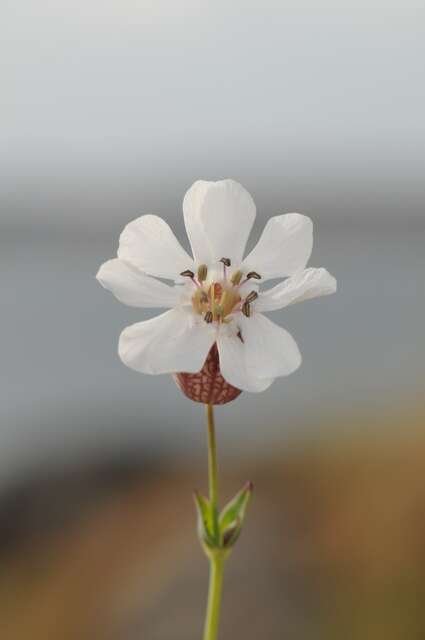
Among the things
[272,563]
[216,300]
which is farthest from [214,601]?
[272,563]

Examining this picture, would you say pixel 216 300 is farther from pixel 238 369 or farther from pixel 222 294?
pixel 238 369

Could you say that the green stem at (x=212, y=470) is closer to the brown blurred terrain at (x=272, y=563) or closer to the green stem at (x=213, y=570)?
the green stem at (x=213, y=570)

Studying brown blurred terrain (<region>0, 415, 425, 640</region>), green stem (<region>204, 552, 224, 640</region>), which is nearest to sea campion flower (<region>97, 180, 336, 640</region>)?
green stem (<region>204, 552, 224, 640</region>)

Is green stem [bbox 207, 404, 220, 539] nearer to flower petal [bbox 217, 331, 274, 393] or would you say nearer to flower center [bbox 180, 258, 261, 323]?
flower petal [bbox 217, 331, 274, 393]

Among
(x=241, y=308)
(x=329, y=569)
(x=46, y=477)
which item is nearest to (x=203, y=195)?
(x=241, y=308)

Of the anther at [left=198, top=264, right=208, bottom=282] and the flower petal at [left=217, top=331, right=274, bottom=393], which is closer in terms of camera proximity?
the flower petal at [left=217, top=331, right=274, bottom=393]

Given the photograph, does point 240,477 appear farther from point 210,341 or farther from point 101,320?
point 101,320

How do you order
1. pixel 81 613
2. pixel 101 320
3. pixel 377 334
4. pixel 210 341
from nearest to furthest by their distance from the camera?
pixel 210 341 < pixel 81 613 < pixel 377 334 < pixel 101 320
